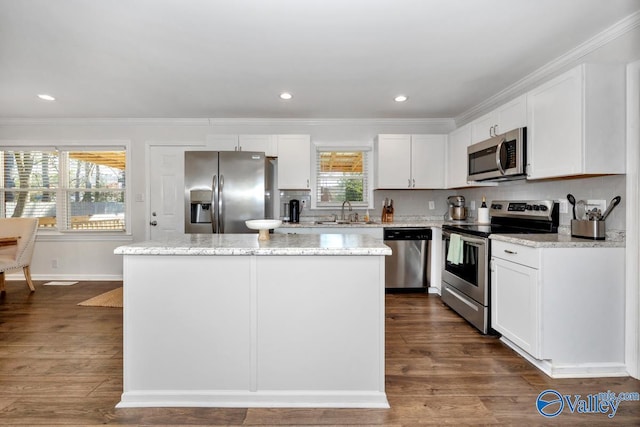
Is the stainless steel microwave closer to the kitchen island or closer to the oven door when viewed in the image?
the oven door

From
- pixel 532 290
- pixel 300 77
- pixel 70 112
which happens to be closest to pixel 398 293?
pixel 532 290

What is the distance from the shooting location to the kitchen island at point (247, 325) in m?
1.76

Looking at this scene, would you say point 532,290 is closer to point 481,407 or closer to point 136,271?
point 481,407

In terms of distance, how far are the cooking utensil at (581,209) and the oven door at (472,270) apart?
0.68m

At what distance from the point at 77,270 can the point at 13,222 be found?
98 centimetres

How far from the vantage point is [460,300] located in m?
3.13

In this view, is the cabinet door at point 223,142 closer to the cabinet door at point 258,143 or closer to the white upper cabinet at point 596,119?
the cabinet door at point 258,143

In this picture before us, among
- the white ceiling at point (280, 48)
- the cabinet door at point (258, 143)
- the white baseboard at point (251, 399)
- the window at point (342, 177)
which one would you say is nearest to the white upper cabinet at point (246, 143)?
the cabinet door at point (258, 143)

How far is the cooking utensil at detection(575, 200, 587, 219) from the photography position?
241 centimetres

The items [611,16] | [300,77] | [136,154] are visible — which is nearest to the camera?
[611,16]

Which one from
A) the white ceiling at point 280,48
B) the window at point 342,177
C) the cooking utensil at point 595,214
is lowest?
the cooking utensil at point 595,214

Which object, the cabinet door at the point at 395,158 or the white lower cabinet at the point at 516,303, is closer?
the white lower cabinet at the point at 516,303

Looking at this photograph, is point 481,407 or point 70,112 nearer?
point 481,407

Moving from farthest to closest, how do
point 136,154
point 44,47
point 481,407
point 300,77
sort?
point 136,154
point 300,77
point 44,47
point 481,407
